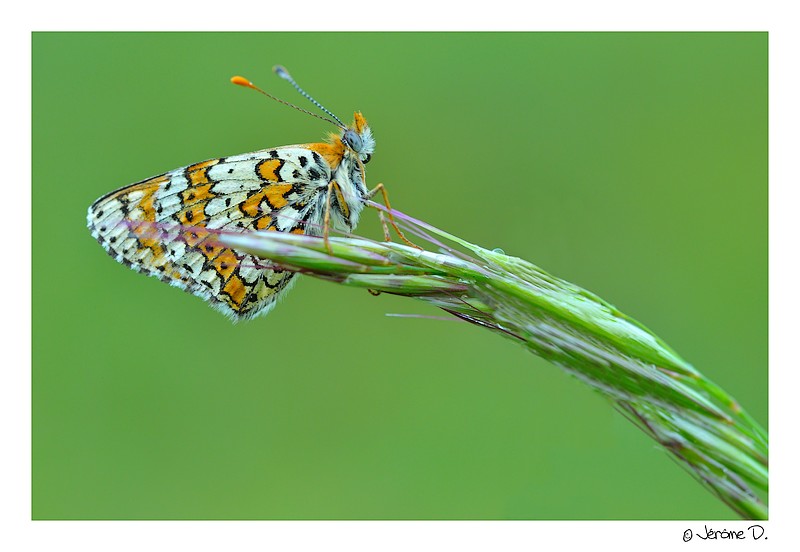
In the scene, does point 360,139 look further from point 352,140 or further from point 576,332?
point 576,332

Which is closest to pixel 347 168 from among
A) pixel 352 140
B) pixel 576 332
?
pixel 352 140

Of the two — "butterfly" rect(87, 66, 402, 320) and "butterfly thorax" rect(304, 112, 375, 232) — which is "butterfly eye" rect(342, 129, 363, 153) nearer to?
"butterfly thorax" rect(304, 112, 375, 232)

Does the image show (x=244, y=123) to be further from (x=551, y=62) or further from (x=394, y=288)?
(x=394, y=288)

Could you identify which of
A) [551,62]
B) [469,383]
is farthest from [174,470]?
[551,62]

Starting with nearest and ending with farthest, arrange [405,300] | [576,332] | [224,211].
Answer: [576,332]
[224,211]
[405,300]

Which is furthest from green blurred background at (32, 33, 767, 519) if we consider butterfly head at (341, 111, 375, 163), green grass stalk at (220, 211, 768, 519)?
green grass stalk at (220, 211, 768, 519)

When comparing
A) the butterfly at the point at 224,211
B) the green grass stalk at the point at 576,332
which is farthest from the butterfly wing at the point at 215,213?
the green grass stalk at the point at 576,332
